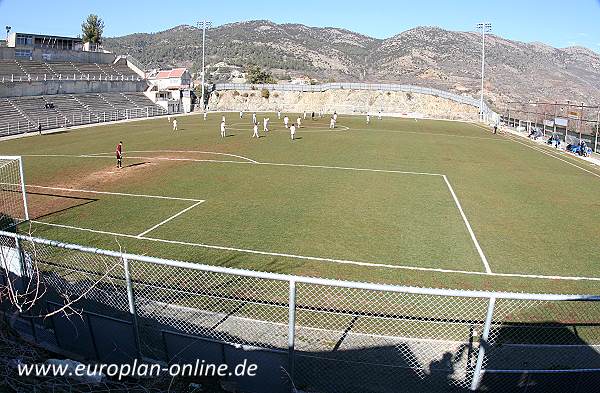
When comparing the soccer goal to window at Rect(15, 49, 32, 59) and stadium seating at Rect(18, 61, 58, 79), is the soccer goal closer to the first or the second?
stadium seating at Rect(18, 61, 58, 79)

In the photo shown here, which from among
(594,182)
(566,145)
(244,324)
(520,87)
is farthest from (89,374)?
(520,87)

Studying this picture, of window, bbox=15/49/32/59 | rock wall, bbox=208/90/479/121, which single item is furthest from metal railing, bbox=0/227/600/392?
rock wall, bbox=208/90/479/121

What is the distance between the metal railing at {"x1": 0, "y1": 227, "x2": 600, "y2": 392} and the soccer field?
1.40m

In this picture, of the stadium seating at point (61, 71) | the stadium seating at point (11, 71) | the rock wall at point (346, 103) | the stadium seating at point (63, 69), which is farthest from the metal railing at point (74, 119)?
the rock wall at point (346, 103)

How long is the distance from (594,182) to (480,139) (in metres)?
20.3

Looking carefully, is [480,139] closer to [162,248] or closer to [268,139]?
[268,139]

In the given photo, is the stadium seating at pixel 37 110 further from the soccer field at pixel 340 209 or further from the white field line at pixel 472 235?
the white field line at pixel 472 235

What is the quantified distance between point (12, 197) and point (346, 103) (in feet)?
230

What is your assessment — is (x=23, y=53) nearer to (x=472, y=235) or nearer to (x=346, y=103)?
(x=346, y=103)

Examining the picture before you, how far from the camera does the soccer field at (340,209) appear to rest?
1378 cm

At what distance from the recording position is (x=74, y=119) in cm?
5881

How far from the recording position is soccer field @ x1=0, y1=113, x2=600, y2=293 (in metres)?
13.8

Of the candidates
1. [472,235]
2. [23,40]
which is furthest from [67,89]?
[472,235]

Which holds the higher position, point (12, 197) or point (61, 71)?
point (61, 71)
